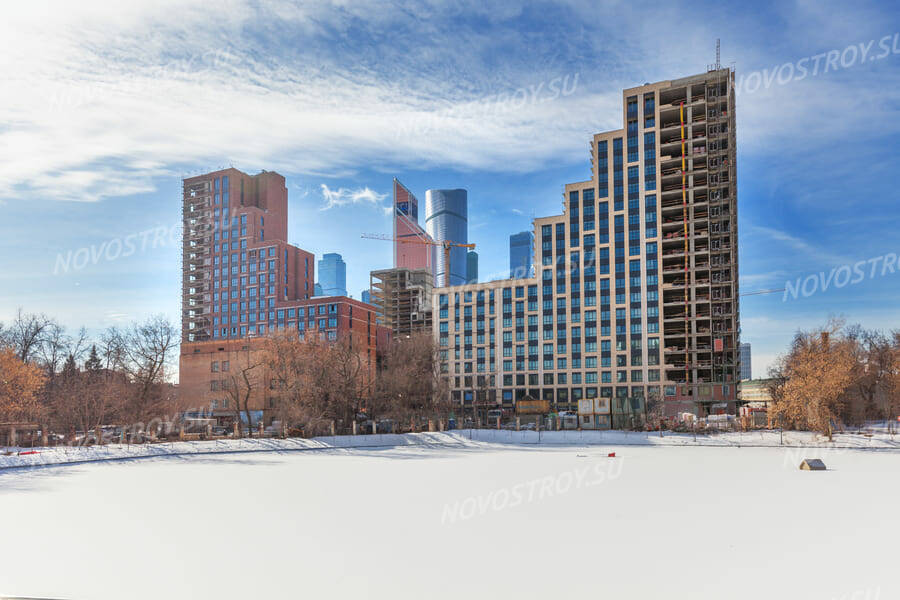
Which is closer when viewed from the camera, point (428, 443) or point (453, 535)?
point (453, 535)

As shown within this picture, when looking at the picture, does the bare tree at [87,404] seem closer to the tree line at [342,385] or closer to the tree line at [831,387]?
the tree line at [342,385]

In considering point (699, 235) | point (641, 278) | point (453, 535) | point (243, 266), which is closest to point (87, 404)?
point (453, 535)

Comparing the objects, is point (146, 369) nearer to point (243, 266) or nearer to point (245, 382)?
point (245, 382)

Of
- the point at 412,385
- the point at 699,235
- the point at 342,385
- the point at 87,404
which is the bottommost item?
the point at 87,404

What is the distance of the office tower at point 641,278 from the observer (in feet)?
387

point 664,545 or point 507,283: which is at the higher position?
point 507,283

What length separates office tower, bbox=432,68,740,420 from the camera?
387 ft

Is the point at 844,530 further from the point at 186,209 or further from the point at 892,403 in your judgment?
the point at 186,209

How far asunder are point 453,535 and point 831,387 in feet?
158

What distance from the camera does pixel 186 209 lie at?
19375 centimetres

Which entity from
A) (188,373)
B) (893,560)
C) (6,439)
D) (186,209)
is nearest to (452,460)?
(893,560)

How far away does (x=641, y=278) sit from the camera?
4899 inches

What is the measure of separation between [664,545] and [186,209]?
198553 millimetres

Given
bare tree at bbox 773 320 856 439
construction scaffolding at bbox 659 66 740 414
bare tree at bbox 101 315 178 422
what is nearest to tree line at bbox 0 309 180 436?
bare tree at bbox 101 315 178 422
